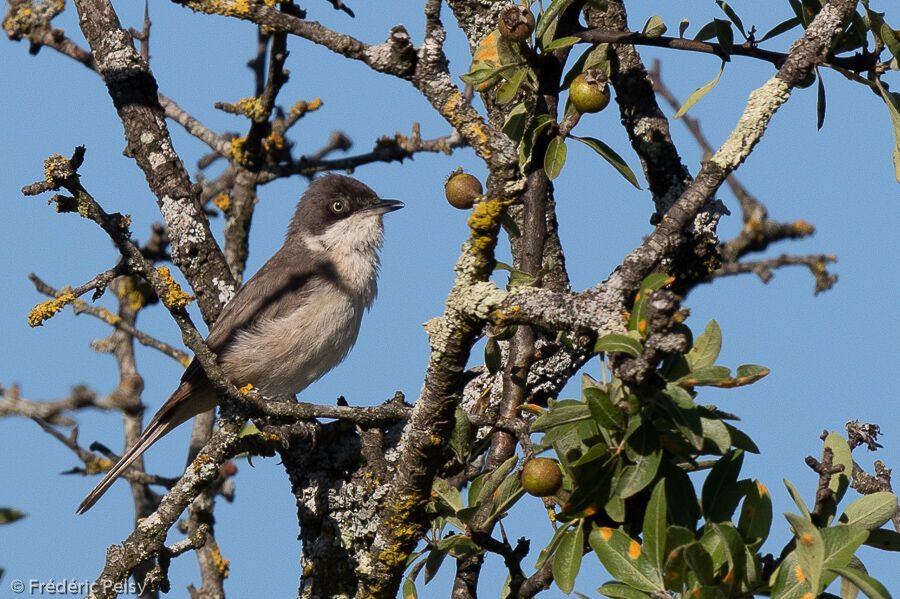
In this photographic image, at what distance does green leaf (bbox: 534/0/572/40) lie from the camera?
10.8 feet

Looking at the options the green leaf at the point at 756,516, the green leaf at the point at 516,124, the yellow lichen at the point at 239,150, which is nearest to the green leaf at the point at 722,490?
the green leaf at the point at 756,516

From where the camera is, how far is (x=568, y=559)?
267 centimetres

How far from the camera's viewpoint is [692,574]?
2.42m

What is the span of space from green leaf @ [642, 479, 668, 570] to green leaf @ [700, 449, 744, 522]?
235mm

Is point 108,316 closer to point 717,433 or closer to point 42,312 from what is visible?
point 42,312

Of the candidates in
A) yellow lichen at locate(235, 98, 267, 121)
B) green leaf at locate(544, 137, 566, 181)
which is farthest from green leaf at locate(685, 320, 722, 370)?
yellow lichen at locate(235, 98, 267, 121)

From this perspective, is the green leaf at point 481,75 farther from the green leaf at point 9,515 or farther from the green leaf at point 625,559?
the green leaf at point 9,515

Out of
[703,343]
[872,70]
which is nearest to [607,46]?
[872,70]

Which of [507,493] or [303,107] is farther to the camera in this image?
[303,107]

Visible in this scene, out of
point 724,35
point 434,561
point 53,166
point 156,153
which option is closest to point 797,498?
point 434,561

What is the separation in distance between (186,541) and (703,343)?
250 centimetres

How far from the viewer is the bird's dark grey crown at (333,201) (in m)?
8.12

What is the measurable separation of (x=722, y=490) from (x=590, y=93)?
4.40ft

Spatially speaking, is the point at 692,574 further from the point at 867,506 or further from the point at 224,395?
the point at 224,395
